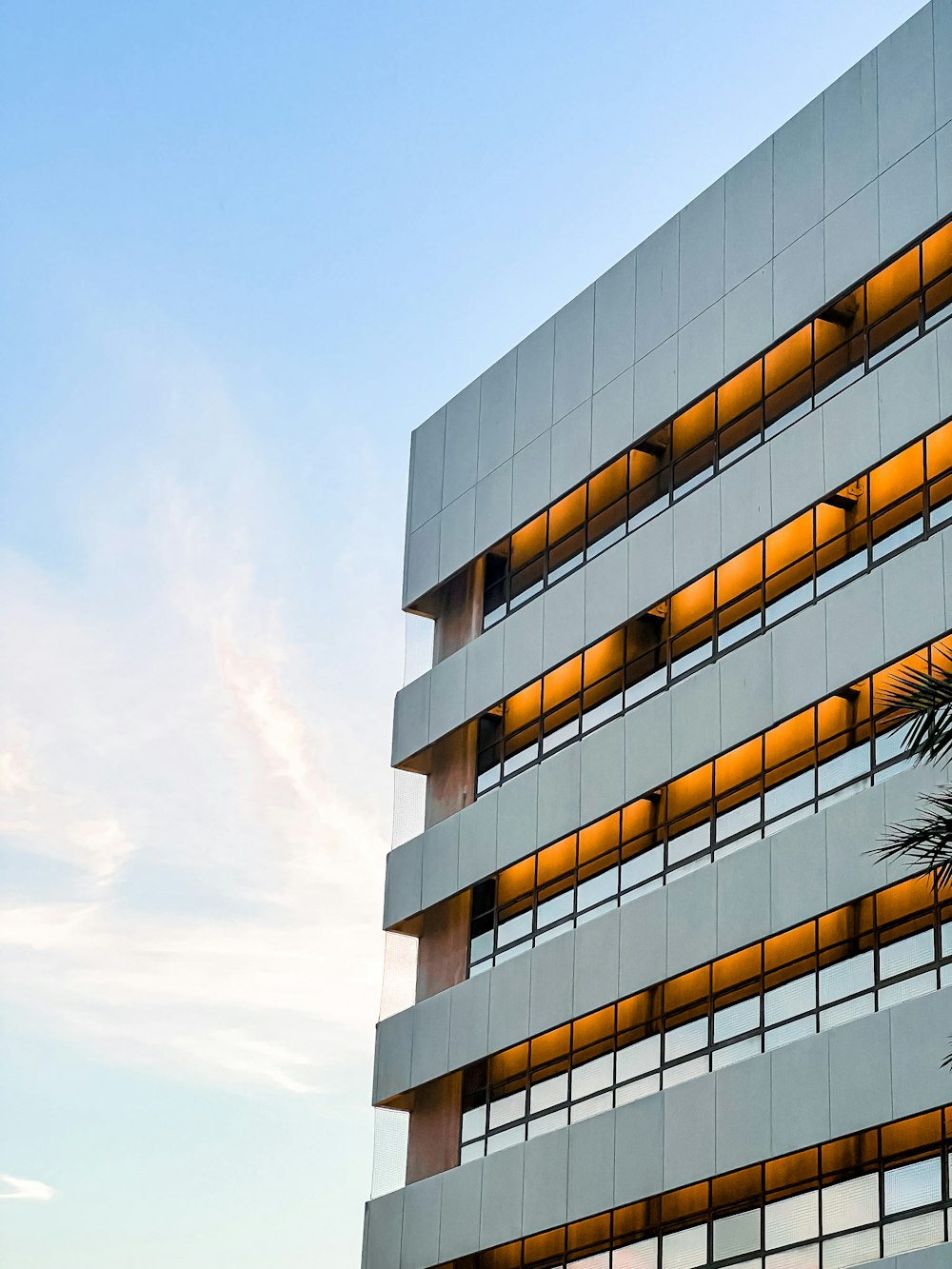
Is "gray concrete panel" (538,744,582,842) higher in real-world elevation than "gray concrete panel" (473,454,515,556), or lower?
lower

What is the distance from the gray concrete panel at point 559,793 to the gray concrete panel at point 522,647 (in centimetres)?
232

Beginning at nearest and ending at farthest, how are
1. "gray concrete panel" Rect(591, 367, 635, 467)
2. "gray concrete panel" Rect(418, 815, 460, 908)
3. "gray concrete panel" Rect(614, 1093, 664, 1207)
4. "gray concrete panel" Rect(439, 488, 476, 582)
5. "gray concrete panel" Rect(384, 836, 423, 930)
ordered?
"gray concrete panel" Rect(614, 1093, 664, 1207) → "gray concrete panel" Rect(591, 367, 635, 467) → "gray concrete panel" Rect(418, 815, 460, 908) → "gray concrete panel" Rect(384, 836, 423, 930) → "gray concrete panel" Rect(439, 488, 476, 582)

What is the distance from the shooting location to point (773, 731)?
34.9 m

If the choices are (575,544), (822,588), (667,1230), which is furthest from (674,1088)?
(575,544)

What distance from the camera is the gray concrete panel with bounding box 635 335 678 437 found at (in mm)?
39562

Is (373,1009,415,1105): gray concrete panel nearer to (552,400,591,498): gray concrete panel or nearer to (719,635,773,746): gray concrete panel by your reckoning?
(719,635,773,746): gray concrete panel

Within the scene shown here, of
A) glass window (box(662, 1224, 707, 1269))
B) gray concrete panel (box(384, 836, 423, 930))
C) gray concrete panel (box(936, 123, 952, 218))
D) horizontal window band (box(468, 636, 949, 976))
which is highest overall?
gray concrete panel (box(936, 123, 952, 218))

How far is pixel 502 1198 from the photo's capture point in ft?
126

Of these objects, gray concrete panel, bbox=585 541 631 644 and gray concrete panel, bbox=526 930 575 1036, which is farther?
gray concrete panel, bbox=585 541 631 644

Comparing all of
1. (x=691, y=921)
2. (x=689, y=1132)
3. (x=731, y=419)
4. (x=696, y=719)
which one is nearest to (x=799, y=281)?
(x=731, y=419)

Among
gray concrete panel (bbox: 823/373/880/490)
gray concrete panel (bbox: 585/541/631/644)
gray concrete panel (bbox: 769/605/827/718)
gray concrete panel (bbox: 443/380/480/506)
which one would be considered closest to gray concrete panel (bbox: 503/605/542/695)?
gray concrete panel (bbox: 585/541/631/644)

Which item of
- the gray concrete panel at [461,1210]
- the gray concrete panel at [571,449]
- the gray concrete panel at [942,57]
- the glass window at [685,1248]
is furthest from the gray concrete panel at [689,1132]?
the gray concrete panel at [942,57]

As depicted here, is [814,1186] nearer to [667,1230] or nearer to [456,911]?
[667,1230]

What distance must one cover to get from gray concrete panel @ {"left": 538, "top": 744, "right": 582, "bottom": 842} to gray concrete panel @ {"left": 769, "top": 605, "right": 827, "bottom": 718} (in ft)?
20.4
